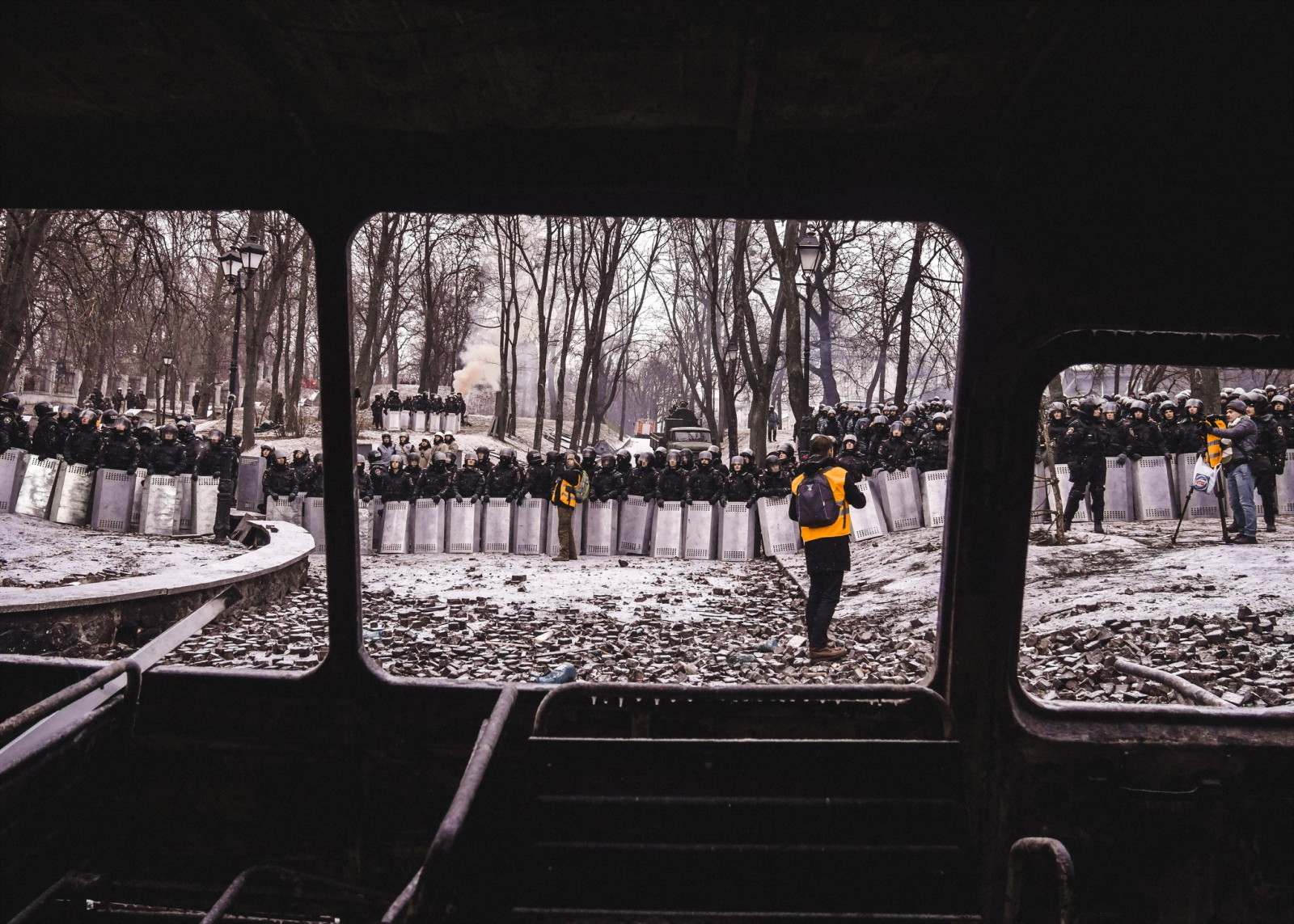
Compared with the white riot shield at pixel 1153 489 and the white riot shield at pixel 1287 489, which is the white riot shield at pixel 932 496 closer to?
the white riot shield at pixel 1153 489

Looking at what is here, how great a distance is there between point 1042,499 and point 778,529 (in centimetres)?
496

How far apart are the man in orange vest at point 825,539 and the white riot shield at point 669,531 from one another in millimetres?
7541

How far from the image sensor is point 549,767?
9.87 feet

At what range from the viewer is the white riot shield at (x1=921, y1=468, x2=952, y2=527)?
47.0 ft

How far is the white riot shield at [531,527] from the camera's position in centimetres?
1680

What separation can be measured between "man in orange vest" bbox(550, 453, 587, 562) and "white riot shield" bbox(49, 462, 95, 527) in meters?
8.89

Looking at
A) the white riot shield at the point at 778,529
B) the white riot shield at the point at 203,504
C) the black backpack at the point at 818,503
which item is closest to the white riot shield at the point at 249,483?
the white riot shield at the point at 203,504

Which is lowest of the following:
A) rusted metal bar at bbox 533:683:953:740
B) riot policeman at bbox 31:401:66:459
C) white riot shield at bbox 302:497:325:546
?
white riot shield at bbox 302:497:325:546

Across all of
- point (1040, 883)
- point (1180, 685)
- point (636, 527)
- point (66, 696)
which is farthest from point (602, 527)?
point (1040, 883)

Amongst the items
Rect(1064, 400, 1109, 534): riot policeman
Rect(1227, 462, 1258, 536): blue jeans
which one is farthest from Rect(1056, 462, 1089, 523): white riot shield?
Rect(1227, 462, 1258, 536): blue jeans

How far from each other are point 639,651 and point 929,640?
3088 millimetres

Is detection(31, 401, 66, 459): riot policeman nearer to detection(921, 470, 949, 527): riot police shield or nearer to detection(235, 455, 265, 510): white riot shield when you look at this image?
detection(235, 455, 265, 510): white riot shield

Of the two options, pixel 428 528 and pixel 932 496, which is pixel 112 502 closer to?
pixel 428 528

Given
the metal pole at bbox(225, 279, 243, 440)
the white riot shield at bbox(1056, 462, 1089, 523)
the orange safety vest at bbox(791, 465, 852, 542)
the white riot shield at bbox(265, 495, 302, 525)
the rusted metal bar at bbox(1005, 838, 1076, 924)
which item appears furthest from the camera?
the metal pole at bbox(225, 279, 243, 440)
